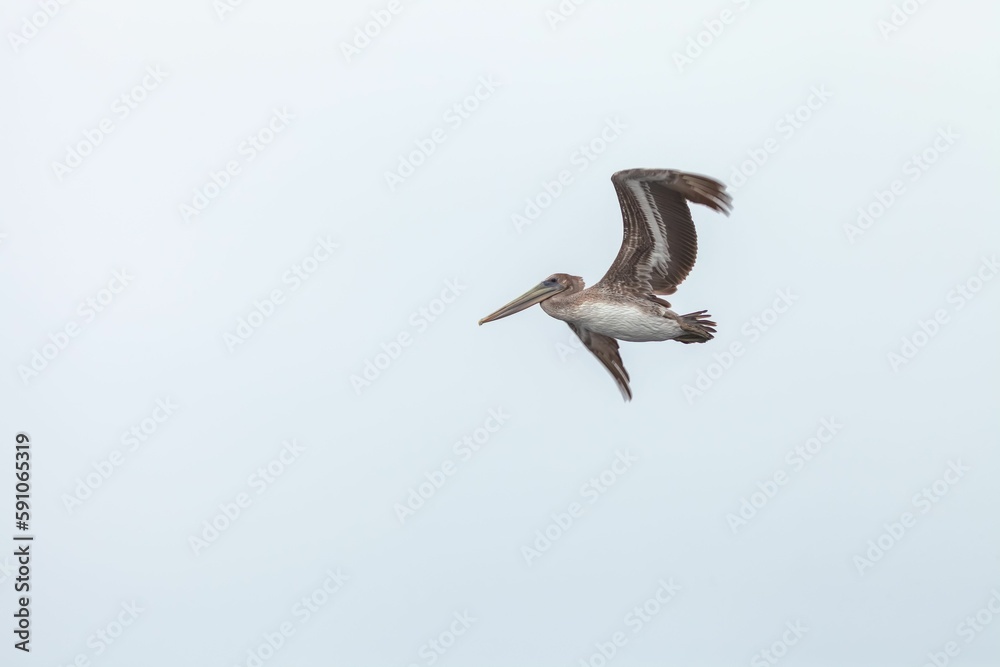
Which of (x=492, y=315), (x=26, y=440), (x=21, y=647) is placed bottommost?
(x=21, y=647)

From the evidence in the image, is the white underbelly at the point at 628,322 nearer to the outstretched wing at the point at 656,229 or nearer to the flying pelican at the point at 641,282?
the flying pelican at the point at 641,282

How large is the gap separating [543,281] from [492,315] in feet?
2.62

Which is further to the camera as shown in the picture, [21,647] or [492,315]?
[21,647]

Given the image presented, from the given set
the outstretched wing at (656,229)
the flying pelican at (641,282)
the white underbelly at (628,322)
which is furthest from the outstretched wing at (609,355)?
the outstretched wing at (656,229)

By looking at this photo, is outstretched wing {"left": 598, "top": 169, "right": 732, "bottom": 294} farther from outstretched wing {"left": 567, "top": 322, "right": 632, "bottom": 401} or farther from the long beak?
outstretched wing {"left": 567, "top": 322, "right": 632, "bottom": 401}

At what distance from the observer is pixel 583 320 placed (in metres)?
20.8

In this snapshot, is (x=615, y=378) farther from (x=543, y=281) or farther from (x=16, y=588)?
(x=16, y=588)

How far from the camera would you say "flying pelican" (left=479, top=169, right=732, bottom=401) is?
20.2m

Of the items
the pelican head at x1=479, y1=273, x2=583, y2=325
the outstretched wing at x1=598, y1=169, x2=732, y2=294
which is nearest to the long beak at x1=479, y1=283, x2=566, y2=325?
the pelican head at x1=479, y1=273, x2=583, y2=325

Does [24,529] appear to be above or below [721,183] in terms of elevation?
below

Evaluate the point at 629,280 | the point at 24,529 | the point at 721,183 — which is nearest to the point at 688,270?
the point at 629,280

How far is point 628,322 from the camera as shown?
66.8 feet

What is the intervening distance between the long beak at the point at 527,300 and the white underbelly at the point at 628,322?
0.51 meters

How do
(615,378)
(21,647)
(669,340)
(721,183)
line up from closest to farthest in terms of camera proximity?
→ (721,183) < (669,340) < (615,378) < (21,647)
